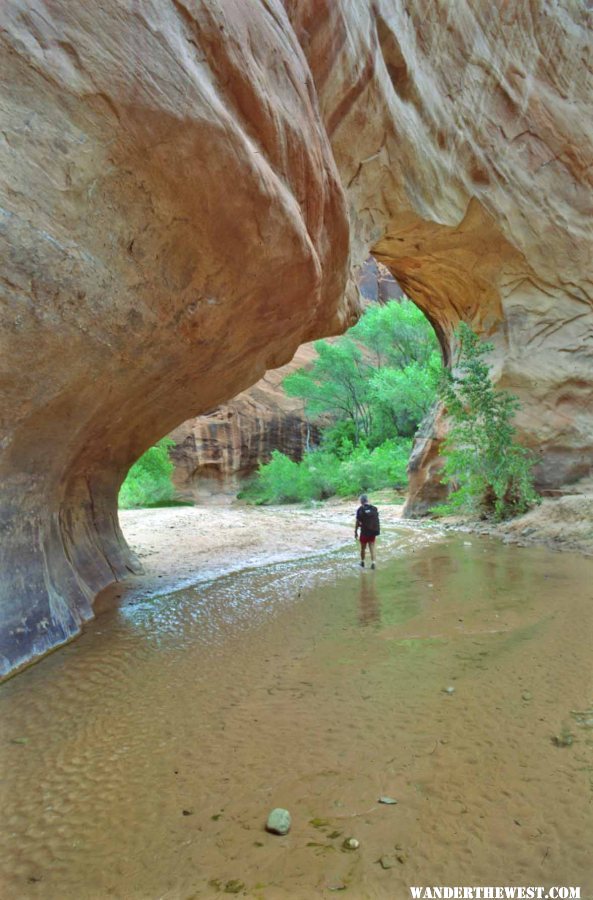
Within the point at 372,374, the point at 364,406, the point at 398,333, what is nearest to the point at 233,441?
the point at 364,406

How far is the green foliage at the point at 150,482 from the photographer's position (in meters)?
21.9

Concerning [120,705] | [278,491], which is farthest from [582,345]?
[278,491]

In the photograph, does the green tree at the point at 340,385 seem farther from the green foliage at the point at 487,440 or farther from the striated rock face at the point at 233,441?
the green foliage at the point at 487,440

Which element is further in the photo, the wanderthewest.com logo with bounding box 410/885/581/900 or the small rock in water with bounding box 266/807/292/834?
the small rock in water with bounding box 266/807/292/834

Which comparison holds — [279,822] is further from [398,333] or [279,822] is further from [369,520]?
[398,333]

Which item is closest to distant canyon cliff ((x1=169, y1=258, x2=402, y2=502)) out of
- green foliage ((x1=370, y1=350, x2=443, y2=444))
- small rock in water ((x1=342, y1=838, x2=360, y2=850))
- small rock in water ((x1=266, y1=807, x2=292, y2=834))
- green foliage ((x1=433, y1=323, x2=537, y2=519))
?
green foliage ((x1=370, y1=350, x2=443, y2=444))

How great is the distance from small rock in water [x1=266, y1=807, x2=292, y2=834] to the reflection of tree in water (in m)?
2.65

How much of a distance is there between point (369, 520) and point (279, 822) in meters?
5.88

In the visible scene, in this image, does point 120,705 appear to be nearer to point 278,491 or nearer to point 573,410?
point 573,410

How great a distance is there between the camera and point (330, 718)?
2.78 metres

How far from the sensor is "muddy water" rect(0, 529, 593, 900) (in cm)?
173

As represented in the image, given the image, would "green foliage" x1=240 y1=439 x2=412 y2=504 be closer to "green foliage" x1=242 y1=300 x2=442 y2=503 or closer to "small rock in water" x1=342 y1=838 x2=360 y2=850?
"green foliage" x1=242 y1=300 x2=442 y2=503

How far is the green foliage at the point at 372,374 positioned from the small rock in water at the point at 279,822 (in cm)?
2207

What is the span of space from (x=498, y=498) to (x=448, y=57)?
28.9ft
